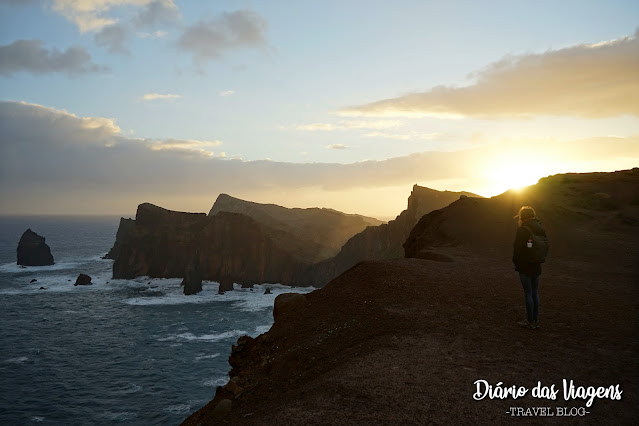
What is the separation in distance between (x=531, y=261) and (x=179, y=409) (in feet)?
111

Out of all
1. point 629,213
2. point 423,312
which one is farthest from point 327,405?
point 629,213

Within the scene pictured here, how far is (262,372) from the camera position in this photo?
34.0 feet

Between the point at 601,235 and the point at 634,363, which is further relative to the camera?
the point at 601,235

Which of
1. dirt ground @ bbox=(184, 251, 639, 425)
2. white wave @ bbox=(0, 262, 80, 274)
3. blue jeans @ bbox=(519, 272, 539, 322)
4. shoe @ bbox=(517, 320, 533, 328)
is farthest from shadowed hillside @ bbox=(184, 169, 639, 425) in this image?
white wave @ bbox=(0, 262, 80, 274)

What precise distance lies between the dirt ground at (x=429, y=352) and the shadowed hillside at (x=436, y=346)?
1.3 inches

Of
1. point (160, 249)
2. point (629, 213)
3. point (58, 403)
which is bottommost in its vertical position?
point (58, 403)

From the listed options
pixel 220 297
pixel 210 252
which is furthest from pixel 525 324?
pixel 210 252

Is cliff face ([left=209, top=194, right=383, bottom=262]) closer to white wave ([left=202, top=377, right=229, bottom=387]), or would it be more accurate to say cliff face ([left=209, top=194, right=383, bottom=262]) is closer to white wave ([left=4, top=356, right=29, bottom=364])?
white wave ([left=202, top=377, right=229, bottom=387])

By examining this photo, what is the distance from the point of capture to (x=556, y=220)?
26.3 m

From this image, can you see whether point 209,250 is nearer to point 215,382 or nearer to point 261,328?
point 261,328

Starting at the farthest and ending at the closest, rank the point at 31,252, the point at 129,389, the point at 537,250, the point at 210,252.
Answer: the point at 31,252 → the point at 210,252 → the point at 129,389 → the point at 537,250

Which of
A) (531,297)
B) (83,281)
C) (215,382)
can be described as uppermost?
(531,297)

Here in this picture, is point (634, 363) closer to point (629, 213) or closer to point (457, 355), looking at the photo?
point (457, 355)

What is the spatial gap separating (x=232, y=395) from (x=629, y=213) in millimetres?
28889
